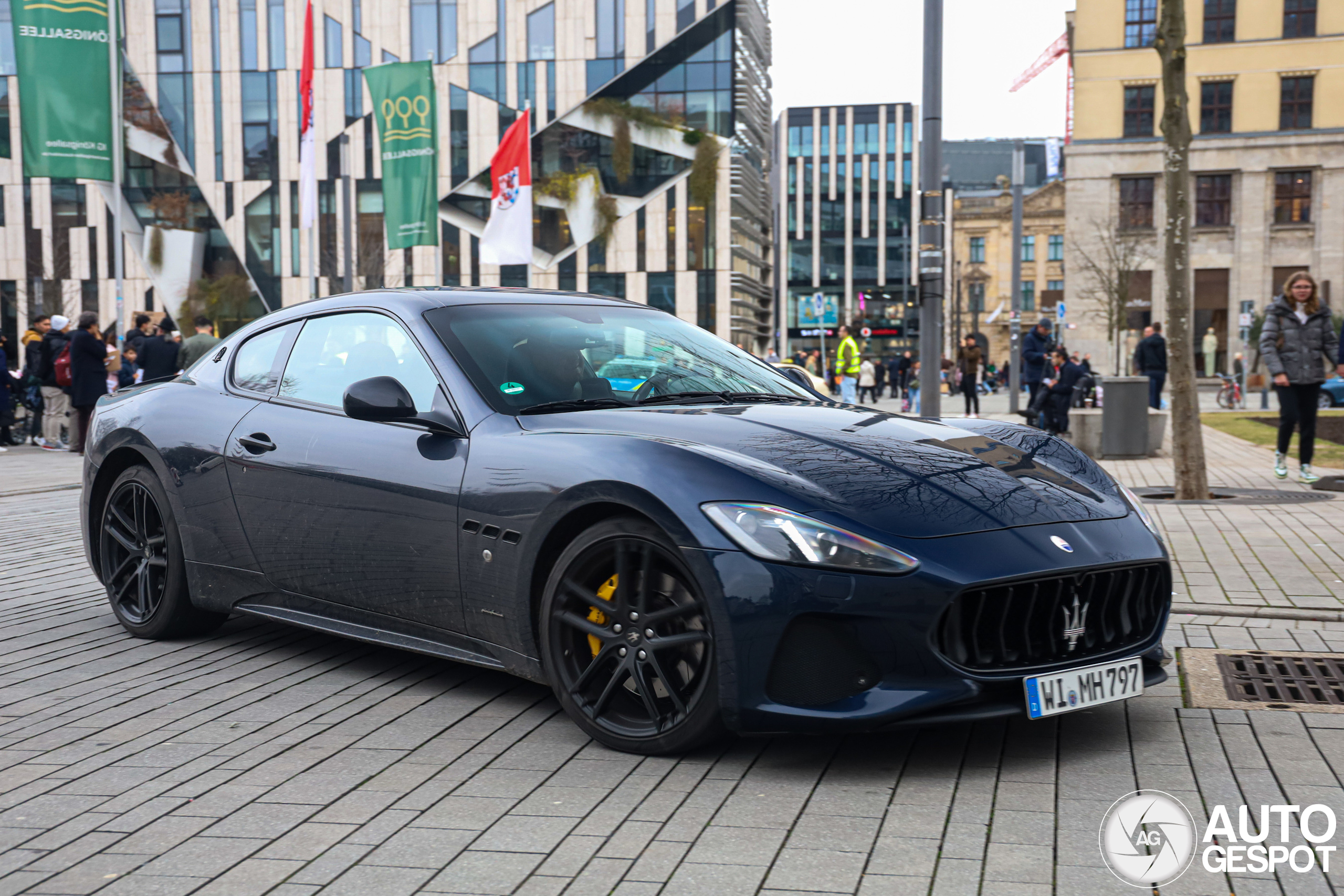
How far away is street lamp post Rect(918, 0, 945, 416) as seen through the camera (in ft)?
38.9

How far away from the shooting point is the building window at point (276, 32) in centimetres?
5694

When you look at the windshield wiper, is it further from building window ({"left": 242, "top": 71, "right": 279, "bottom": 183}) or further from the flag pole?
building window ({"left": 242, "top": 71, "right": 279, "bottom": 183})

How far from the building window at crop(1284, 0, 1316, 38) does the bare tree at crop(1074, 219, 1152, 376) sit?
1121 cm

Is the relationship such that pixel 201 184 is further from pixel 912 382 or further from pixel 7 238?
pixel 912 382

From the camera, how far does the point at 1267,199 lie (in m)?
61.3

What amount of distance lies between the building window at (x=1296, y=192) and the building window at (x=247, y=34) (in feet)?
148

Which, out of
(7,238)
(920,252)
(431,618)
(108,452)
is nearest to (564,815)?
(431,618)

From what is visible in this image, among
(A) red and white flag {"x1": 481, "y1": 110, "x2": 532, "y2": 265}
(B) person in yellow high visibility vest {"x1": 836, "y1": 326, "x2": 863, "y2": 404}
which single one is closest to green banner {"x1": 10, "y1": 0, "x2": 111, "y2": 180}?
(A) red and white flag {"x1": 481, "y1": 110, "x2": 532, "y2": 265}

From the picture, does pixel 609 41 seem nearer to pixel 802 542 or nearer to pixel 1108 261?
pixel 1108 261

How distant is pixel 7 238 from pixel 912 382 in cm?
4341

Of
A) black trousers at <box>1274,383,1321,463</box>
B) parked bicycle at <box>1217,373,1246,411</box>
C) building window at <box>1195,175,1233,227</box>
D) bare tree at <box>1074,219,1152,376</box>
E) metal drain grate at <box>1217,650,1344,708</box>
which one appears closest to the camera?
metal drain grate at <box>1217,650,1344,708</box>

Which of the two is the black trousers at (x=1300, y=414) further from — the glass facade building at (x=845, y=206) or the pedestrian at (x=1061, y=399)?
the glass facade building at (x=845, y=206)

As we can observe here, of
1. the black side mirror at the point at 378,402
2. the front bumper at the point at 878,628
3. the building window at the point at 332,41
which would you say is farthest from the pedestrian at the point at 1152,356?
the building window at the point at 332,41

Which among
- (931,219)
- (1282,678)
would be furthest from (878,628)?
(931,219)
